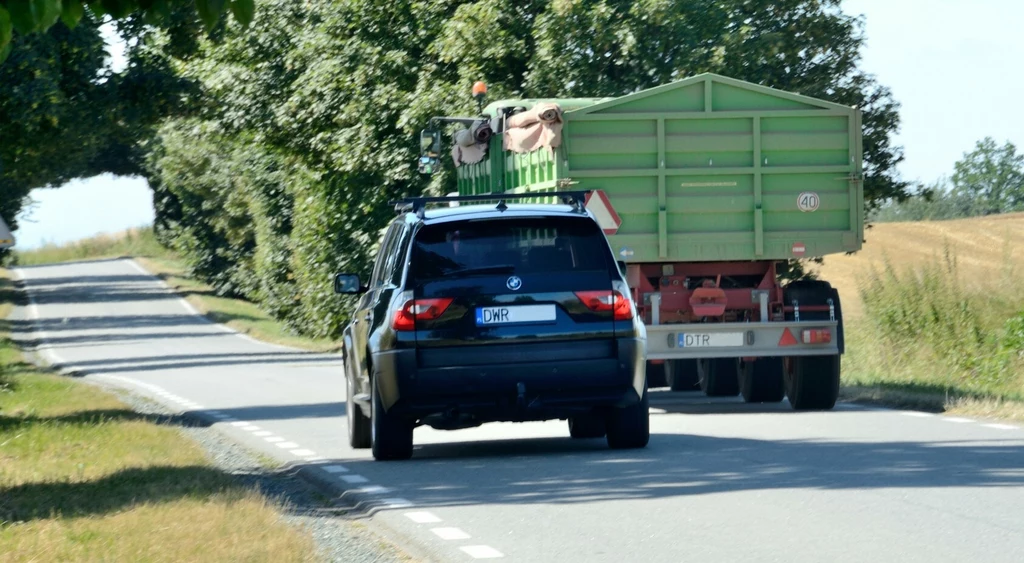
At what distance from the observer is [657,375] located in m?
21.9

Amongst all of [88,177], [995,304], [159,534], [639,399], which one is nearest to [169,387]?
[995,304]

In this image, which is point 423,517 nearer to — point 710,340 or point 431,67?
point 710,340

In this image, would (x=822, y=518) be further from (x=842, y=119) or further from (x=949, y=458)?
(x=842, y=119)

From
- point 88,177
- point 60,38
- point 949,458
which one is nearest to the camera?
point 949,458

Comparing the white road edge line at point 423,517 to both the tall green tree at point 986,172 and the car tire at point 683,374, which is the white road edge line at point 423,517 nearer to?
the car tire at point 683,374

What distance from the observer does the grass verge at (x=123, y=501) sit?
8805 mm

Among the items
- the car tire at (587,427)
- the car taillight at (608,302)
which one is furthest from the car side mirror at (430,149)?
the car taillight at (608,302)

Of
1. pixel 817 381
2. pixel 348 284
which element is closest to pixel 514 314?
pixel 348 284

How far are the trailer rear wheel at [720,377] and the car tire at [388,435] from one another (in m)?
7.01

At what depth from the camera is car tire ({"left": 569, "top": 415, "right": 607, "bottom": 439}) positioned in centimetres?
1495

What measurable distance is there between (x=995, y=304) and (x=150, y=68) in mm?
15400

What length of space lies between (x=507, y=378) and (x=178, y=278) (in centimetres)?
7643

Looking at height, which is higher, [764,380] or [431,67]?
[431,67]

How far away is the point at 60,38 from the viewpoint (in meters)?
27.9
